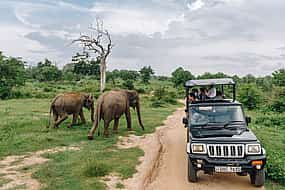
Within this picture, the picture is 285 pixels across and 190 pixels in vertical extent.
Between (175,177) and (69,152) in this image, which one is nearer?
(175,177)

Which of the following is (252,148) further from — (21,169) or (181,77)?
(181,77)

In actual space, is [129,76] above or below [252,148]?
above

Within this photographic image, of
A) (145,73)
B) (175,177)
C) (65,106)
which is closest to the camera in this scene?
(175,177)

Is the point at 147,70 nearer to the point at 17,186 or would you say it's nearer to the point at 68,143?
the point at 68,143

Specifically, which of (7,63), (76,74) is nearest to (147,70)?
(76,74)

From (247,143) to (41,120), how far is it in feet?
37.3

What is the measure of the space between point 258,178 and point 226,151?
936mm

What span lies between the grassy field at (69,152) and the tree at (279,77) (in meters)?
20.7

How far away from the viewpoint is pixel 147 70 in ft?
220

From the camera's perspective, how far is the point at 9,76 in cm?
3850

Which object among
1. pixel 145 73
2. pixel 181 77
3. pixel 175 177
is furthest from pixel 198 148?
pixel 145 73

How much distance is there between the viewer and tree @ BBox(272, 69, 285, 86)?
105ft

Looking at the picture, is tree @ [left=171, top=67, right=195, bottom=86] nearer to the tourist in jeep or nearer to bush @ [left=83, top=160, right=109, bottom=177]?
the tourist in jeep

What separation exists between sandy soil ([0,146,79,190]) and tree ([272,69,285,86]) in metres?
26.1
